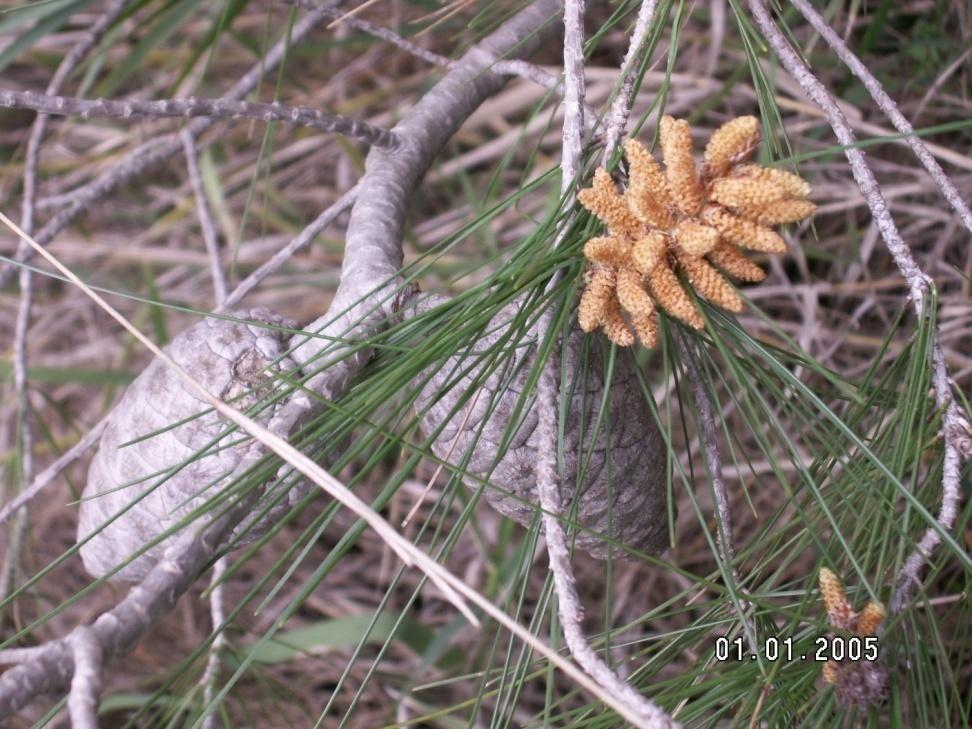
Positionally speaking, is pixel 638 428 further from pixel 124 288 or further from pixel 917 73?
pixel 124 288

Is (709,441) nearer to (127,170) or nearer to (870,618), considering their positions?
(870,618)

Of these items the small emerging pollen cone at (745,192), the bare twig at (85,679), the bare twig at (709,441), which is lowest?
the bare twig at (709,441)

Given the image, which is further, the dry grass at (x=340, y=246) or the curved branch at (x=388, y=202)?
the dry grass at (x=340, y=246)

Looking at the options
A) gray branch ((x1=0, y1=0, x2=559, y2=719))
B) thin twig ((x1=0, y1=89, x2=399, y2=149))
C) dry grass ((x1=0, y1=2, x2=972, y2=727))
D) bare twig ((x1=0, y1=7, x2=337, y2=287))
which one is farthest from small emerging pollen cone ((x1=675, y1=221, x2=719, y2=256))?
dry grass ((x1=0, y1=2, x2=972, y2=727))

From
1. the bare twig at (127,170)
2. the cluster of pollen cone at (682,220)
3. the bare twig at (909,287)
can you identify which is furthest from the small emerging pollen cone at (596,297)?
the bare twig at (127,170)

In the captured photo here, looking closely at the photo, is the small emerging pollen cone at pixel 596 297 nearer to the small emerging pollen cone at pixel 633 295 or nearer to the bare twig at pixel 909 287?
the small emerging pollen cone at pixel 633 295

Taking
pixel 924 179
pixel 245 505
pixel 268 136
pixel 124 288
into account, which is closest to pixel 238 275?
pixel 124 288

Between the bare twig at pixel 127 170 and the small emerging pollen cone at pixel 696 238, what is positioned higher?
the bare twig at pixel 127 170

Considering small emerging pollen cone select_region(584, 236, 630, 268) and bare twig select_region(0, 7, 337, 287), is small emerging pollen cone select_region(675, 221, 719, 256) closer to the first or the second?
small emerging pollen cone select_region(584, 236, 630, 268)
